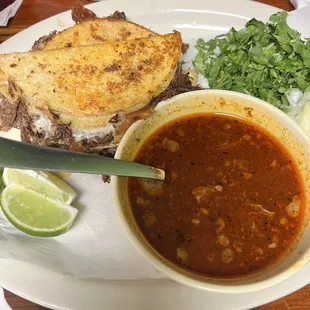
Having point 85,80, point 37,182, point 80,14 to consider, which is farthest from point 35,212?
point 80,14

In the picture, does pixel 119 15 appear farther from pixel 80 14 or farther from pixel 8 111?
pixel 8 111

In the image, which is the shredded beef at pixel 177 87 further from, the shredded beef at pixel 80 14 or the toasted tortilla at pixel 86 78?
the shredded beef at pixel 80 14

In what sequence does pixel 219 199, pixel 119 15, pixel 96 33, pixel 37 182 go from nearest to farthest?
pixel 219 199 < pixel 37 182 < pixel 96 33 < pixel 119 15

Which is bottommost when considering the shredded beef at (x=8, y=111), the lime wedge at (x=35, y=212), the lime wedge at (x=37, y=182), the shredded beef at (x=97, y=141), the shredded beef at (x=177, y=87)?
the lime wedge at (x=35, y=212)

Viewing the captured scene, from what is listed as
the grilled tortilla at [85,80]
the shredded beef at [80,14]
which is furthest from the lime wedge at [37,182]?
the shredded beef at [80,14]

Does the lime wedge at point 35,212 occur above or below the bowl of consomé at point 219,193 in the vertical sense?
below

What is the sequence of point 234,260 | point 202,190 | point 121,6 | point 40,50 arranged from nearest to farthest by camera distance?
point 234,260, point 202,190, point 40,50, point 121,6

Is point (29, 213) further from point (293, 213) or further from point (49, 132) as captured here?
point (293, 213)

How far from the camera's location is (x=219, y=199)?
158 centimetres

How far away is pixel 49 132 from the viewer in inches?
70.9

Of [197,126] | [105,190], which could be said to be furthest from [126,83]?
[105,190]

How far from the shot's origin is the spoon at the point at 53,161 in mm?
1026

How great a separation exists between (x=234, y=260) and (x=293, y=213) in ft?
0.97

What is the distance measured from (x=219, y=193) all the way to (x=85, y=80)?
71 centimetres
